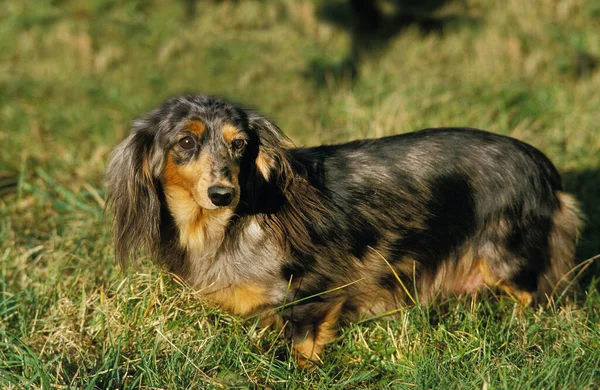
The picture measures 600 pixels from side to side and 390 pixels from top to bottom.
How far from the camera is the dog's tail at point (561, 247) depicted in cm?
389

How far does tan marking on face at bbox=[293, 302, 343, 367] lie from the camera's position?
11.2ft

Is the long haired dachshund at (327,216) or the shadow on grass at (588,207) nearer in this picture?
the long haired dachshund at (327,216)

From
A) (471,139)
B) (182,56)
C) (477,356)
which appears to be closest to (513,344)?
(477,356)

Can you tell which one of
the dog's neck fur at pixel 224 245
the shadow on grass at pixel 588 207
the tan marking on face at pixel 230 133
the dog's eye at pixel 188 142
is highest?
the tan marking on face at pixel 230 133

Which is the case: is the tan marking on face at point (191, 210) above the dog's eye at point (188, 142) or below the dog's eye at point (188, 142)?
below

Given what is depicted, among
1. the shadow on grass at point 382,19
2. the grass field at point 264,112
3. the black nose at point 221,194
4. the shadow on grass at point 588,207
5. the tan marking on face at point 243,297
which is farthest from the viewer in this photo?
the shadow on grass at point 382,19

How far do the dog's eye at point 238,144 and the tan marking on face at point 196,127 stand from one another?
5.8 inches

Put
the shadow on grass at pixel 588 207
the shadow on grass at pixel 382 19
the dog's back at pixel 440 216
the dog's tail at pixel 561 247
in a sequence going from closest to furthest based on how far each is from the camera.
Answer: the dog's back at pixel 440 216, the dog's tail at pixel 561 247, the shadow on grass at pixel 588 207, the shadow on grass at pixel 382 19

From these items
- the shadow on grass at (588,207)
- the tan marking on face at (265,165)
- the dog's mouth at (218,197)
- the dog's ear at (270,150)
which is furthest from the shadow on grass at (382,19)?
the dog's mouth at (218,197)

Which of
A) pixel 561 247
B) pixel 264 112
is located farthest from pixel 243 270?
pixel 561 247

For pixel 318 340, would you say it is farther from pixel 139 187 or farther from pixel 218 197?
pixel 139 187

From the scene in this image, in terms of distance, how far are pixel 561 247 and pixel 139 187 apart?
2263 millimetres

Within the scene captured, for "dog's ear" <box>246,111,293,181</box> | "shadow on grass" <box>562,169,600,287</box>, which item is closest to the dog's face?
"dog's ear" <box>246,111,293,181</box>

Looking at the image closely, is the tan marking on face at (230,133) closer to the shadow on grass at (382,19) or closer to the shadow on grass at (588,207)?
the shadow on grass at (588,207)
